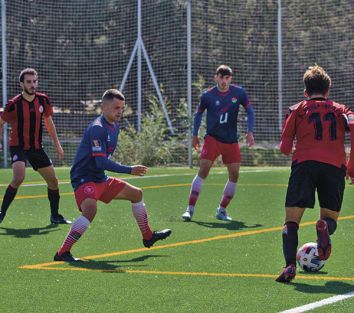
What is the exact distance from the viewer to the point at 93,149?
8742 millimetres

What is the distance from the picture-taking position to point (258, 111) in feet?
97.1

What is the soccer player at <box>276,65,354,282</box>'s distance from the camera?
7598 mm

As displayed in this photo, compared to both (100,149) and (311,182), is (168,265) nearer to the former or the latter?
(100,149)

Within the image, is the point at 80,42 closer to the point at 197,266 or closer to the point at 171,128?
the point at 171,128

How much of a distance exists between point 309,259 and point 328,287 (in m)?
0.78

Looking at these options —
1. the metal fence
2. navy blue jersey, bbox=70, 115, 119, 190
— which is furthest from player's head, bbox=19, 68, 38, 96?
the metal fence

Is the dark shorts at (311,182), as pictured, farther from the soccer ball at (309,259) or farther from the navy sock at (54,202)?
the navy sock at (54,202)

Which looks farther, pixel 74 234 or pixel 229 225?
pixel 229 225

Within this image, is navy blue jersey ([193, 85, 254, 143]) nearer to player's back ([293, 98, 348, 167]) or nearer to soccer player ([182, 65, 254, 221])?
soccer player ([182, 65, 254, 221])

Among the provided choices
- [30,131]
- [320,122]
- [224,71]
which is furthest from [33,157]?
[320,122]

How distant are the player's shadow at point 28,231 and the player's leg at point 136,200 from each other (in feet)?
5.73

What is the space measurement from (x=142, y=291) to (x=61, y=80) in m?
23.6

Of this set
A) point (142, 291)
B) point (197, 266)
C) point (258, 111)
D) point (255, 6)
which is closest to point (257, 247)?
point (197, 266)

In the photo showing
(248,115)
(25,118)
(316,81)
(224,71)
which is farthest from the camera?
(248,115)
